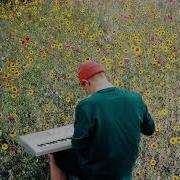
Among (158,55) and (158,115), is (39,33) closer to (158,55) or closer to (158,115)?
(158,55)

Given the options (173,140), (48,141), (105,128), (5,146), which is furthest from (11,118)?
(105,128)

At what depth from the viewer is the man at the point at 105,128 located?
15.5 feet

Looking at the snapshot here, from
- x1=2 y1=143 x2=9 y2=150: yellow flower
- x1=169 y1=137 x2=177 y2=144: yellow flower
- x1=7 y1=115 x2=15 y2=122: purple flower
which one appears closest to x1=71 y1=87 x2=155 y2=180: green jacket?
x1=169 y1=137 x2=177 y2=144: yellow flower

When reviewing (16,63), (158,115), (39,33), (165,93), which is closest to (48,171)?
(158,115)

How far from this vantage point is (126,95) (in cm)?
480

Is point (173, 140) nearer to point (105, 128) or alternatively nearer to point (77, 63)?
point (105, 128)

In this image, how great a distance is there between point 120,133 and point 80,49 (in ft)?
15.8

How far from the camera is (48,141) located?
213 inches

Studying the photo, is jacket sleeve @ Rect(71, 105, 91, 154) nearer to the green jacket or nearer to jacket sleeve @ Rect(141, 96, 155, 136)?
the green jacket

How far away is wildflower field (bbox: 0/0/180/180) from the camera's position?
6445mm

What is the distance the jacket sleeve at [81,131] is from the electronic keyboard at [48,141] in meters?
0.39

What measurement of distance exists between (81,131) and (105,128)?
0.64 feet

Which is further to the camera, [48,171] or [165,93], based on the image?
[165,93]

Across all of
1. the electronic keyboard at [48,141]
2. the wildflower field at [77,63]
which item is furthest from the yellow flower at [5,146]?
the electronic keyboard at [48,141]
